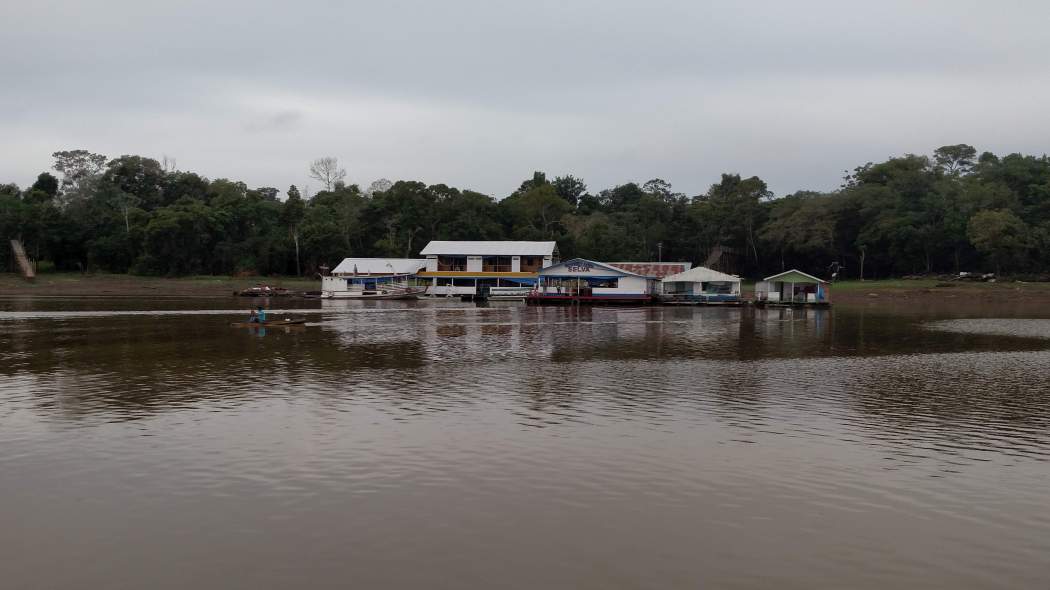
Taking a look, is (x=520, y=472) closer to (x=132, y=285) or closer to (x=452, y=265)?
(x=452, y=265)

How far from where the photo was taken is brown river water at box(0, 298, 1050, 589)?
8273mm

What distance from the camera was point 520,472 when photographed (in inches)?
460

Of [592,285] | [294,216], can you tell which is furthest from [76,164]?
[592,285]

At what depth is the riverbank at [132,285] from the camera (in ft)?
238

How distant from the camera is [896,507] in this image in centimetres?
1013

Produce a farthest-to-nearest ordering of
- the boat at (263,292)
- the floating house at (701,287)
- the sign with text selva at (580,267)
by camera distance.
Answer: the boat at (263,292), the sign with text selva at (580,267), the floating house at (701,287)

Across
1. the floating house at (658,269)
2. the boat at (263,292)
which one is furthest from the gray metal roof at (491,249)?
the boat at (263,292)

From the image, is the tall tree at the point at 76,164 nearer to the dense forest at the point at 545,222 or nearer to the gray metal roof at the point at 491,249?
the dense forest at the point at 545,222

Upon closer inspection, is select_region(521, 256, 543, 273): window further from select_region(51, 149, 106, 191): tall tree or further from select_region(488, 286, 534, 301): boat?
select_region(51, 149, 106, 191): tall tree

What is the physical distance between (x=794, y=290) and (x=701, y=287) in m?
7.88

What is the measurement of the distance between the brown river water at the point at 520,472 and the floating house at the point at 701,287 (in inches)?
1493

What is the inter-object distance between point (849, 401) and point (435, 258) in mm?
62809

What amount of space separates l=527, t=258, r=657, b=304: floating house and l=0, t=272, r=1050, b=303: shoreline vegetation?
47.4ft

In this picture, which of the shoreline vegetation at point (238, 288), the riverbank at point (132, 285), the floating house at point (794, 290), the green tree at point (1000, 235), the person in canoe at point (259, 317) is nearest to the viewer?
the person in canoe at point (259, 317)
